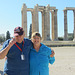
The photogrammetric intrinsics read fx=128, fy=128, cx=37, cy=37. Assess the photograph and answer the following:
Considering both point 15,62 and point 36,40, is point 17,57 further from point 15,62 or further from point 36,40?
point 36,40

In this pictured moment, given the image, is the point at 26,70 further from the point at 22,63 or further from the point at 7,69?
the point at 7,69

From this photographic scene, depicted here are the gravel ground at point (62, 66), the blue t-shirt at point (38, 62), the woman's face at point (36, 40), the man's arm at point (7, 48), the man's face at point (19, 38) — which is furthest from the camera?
the gravel ground at point (62, 66)

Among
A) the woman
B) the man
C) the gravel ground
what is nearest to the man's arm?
the man

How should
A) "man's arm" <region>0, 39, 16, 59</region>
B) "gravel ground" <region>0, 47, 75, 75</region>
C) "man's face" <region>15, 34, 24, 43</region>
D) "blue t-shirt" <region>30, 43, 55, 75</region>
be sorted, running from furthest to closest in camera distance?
"gravel ground" <region>0, 47, 75, 75</region>, "blue t-shirt" <region>30, 43, 55, 75</region>, "man's face" <region>15, 34, 24, 43</region>, "man's arm" <region>0, 39, 16, 59</region>

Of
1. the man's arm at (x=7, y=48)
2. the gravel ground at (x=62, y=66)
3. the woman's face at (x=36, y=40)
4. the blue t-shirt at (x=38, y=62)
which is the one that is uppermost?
the woman's face at (x=36, y=40)

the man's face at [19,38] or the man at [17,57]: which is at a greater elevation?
the man's face at [19,38]

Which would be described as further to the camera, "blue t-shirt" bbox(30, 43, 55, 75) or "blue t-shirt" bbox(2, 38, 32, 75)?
"blue t-shirt" bbox(30, 43, 55, 75)

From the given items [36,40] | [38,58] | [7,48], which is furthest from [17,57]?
[36,40]

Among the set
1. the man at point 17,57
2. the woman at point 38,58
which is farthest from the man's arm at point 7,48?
the woman at point 38,58

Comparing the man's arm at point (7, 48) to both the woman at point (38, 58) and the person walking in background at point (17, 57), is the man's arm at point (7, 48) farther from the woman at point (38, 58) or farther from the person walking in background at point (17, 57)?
the woman at point (38, 58)

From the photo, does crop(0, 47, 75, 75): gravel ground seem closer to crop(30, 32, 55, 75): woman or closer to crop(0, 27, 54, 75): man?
crop(0, 27, 54, 75): man

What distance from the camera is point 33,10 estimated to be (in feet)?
133

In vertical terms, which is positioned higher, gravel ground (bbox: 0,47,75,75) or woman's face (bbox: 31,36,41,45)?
woman's face (bbox: 31,36,41,45)

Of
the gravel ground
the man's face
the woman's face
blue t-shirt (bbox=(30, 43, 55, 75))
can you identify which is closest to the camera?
the man's face
